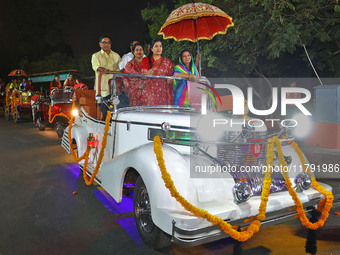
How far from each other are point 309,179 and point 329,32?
7.39m

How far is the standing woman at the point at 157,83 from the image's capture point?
4.59 m

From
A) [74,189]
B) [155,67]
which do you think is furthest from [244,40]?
[74,189]

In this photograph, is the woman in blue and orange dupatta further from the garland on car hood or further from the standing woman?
the garland on car hood

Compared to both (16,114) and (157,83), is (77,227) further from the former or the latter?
(16,114)

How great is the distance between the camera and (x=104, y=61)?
232 inches

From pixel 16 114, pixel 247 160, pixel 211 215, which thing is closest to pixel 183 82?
pixel 247 160

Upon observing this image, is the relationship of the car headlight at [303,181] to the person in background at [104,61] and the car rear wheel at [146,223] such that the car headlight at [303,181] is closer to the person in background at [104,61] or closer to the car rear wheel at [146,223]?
the car rear wheel at [146,223]

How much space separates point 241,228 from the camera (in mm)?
2820

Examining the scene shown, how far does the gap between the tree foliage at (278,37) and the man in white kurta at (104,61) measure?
4381 millimetres

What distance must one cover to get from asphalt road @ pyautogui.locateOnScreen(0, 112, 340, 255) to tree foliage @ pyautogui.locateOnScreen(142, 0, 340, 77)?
5471 mm

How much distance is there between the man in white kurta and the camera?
569 centimetres

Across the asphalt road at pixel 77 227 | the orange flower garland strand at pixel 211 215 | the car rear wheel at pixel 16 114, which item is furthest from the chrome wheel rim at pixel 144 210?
the car rear wheel at pixel 16 114

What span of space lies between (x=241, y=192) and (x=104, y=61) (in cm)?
394

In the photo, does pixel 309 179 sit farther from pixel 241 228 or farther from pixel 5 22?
pixel 5 22
